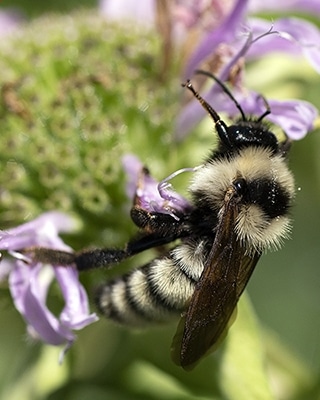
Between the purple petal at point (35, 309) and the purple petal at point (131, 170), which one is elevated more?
the purple petal at point (131, 170)

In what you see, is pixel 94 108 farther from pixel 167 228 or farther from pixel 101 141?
pixel 167 228

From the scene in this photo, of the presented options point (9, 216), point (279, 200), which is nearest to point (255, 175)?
point (279, 200)

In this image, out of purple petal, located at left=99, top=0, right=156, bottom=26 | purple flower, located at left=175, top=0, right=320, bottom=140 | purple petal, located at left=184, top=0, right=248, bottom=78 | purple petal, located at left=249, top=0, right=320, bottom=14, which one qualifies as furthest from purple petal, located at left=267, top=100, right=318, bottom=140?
purple petal, located at left=99, top=0, right=156, bottom=26

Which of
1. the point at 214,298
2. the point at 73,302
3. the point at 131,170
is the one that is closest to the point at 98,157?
the point at 131,170

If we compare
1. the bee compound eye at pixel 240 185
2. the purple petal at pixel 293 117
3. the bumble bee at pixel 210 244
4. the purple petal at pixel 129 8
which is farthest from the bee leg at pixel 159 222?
the purple petal at pixel 129 8

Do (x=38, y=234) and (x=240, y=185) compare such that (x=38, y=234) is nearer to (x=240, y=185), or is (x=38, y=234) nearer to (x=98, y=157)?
(x=98, y=157)

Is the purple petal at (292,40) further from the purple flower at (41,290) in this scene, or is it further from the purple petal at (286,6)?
the purple flower at (41,290)
